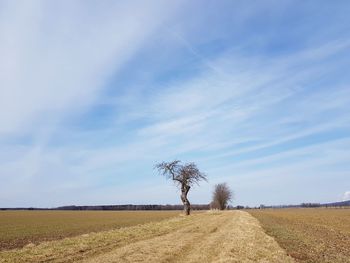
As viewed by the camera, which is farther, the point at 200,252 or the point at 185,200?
the point at 185,200

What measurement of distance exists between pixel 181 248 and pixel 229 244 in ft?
8.53

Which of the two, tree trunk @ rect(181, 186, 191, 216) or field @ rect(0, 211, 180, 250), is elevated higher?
tree trunk @ rect(181, 186, 191, 216)

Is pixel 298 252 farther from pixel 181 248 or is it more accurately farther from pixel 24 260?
pixel 24 260

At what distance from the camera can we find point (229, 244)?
762 inches

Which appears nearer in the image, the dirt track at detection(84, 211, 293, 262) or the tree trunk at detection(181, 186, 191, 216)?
the dirt track at detection(84, 211, 293, 262)

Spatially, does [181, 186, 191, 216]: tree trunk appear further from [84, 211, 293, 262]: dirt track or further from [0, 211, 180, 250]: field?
[84, 211, 293, 262]: dirt track

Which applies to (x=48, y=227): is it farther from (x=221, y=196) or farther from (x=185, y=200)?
(x=221, y=196)

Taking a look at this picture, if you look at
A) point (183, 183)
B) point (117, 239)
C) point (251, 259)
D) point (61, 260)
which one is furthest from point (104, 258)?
point (183, 183)


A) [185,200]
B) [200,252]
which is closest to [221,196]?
[185,200]

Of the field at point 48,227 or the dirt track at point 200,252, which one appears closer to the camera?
the dirt track at point 200,252

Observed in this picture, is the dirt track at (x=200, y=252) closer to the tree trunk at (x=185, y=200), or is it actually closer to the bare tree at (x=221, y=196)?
the tree trunk at (x=185, y=200)

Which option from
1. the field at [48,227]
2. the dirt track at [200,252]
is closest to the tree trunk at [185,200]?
the field at [48,227]

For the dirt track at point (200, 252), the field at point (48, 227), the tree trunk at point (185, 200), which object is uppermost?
the tree trunk at point (185, 200)

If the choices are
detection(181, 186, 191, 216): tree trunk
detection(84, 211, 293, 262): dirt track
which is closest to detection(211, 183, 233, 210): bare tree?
detection(181, 186, 191, 216): tree trunk
